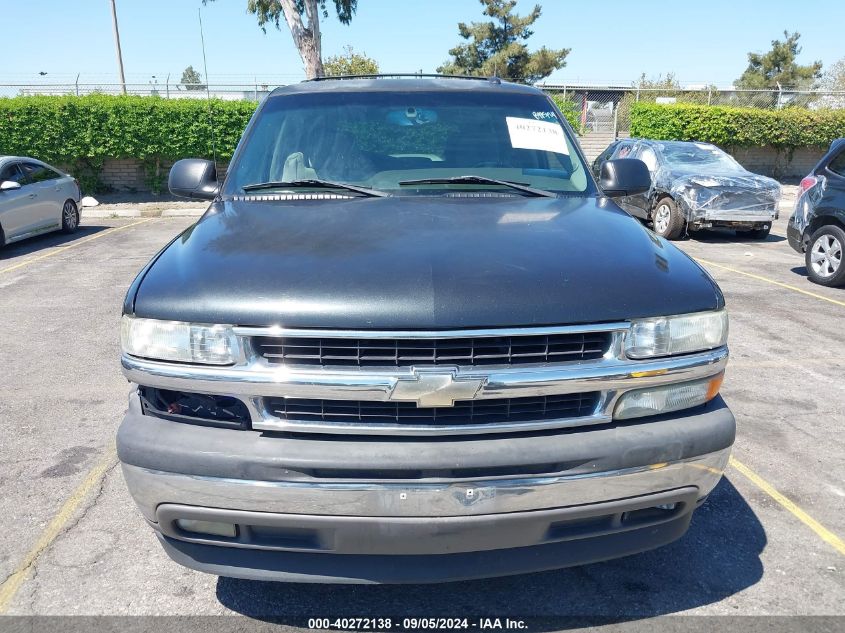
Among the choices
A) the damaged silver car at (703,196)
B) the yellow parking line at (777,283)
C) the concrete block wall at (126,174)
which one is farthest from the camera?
the concrete block wall at (126,174)

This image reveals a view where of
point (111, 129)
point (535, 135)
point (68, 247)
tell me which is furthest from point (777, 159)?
point (535, 135)

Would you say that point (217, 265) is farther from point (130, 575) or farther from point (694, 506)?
point (694, 506)

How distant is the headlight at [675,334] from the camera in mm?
2375

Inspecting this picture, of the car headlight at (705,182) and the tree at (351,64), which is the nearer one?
the car headlight at (705,182)

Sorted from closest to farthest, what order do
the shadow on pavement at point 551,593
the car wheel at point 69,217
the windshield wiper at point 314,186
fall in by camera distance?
the shadow on pavement at point 551,593 < the windshield wiper at point 314,186 < the car wheel at point 69,217

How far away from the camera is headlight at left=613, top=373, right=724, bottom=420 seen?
240cm

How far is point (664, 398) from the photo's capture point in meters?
2.45

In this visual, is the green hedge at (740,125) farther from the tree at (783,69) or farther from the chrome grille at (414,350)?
the tree at (783,69)

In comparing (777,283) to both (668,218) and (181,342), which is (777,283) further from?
(181,342)

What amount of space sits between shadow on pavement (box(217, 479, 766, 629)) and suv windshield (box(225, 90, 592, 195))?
1.75 m

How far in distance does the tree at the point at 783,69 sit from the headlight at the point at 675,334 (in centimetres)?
6491

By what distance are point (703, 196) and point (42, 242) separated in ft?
36.7

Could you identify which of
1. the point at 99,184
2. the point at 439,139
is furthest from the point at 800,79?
the point at 439,139

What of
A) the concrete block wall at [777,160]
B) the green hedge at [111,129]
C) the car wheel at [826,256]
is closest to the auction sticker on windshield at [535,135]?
the car wheel at [826,256]
